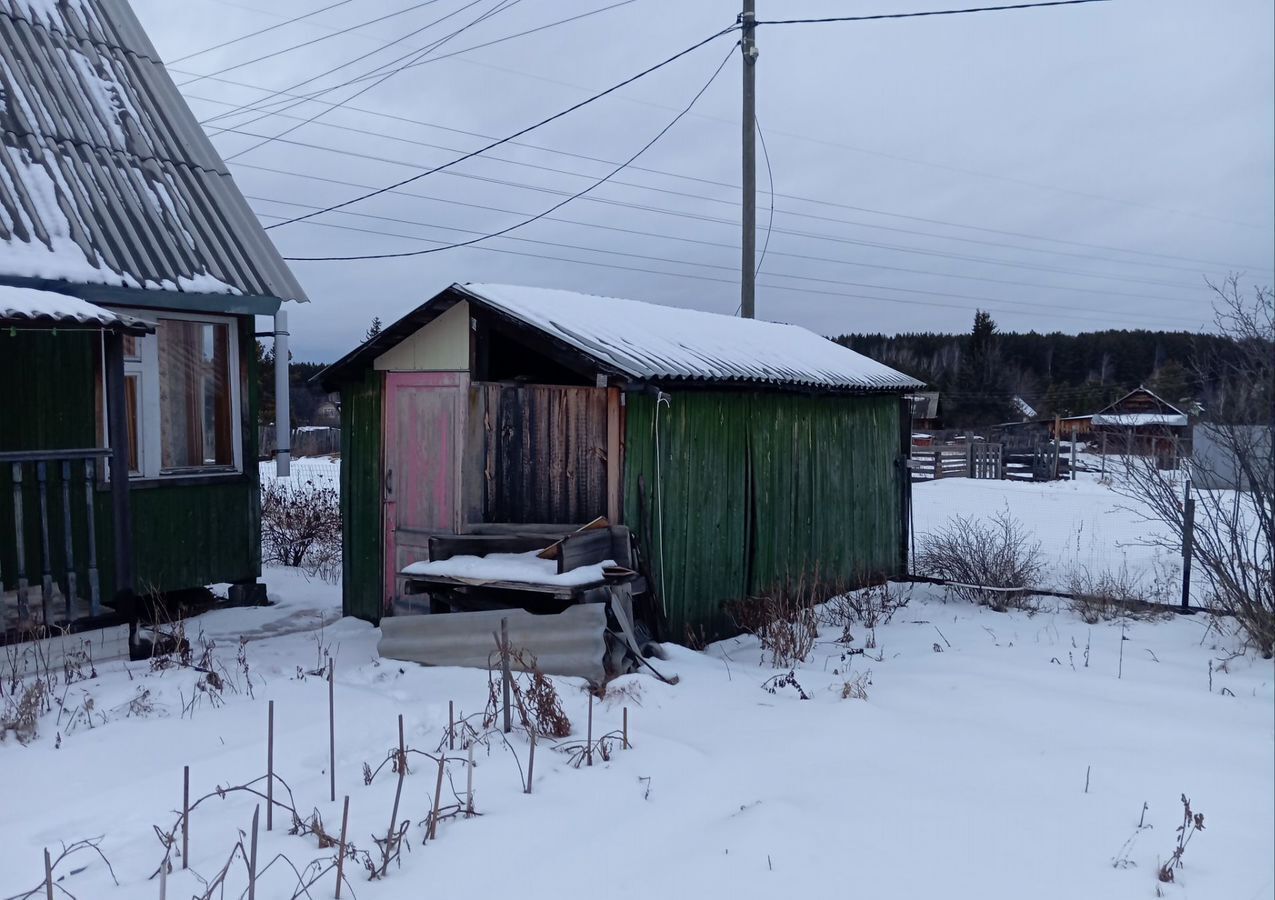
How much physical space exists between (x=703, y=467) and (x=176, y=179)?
5570mm

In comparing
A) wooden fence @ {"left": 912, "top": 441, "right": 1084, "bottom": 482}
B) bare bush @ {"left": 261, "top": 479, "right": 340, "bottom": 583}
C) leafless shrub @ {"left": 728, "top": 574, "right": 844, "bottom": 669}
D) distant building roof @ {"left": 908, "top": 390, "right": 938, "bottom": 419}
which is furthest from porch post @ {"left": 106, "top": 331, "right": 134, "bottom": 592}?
wooden fence @ {"left": 912, "top": 441, "right": 1084, "bottom": 482}

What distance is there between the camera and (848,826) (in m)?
4.35

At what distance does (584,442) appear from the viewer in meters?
7.59

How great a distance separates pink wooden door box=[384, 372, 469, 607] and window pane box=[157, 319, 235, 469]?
5.10 ft

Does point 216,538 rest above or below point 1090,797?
above

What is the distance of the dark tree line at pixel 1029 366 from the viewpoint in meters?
47.6

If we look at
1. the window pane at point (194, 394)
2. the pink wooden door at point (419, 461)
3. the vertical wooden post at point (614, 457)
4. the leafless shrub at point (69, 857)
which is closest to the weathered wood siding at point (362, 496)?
the pink wooden door at point (419, 461)

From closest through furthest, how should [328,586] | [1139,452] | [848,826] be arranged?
[848,826] < [1139,452] < [328,586]

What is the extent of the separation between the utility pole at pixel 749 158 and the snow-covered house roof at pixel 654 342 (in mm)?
1882

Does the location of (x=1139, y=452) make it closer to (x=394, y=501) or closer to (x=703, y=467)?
(x=703, y=467)

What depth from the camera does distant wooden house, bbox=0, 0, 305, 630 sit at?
6.75m

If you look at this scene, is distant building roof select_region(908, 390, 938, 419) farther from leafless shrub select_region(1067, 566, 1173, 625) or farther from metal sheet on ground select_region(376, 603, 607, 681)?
metal sheet on ground select_region(376, 603, 607, 681)

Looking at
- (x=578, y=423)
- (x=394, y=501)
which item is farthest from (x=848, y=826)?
(x=394, y=501)

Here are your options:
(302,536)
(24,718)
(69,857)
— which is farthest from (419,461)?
(302,536)
